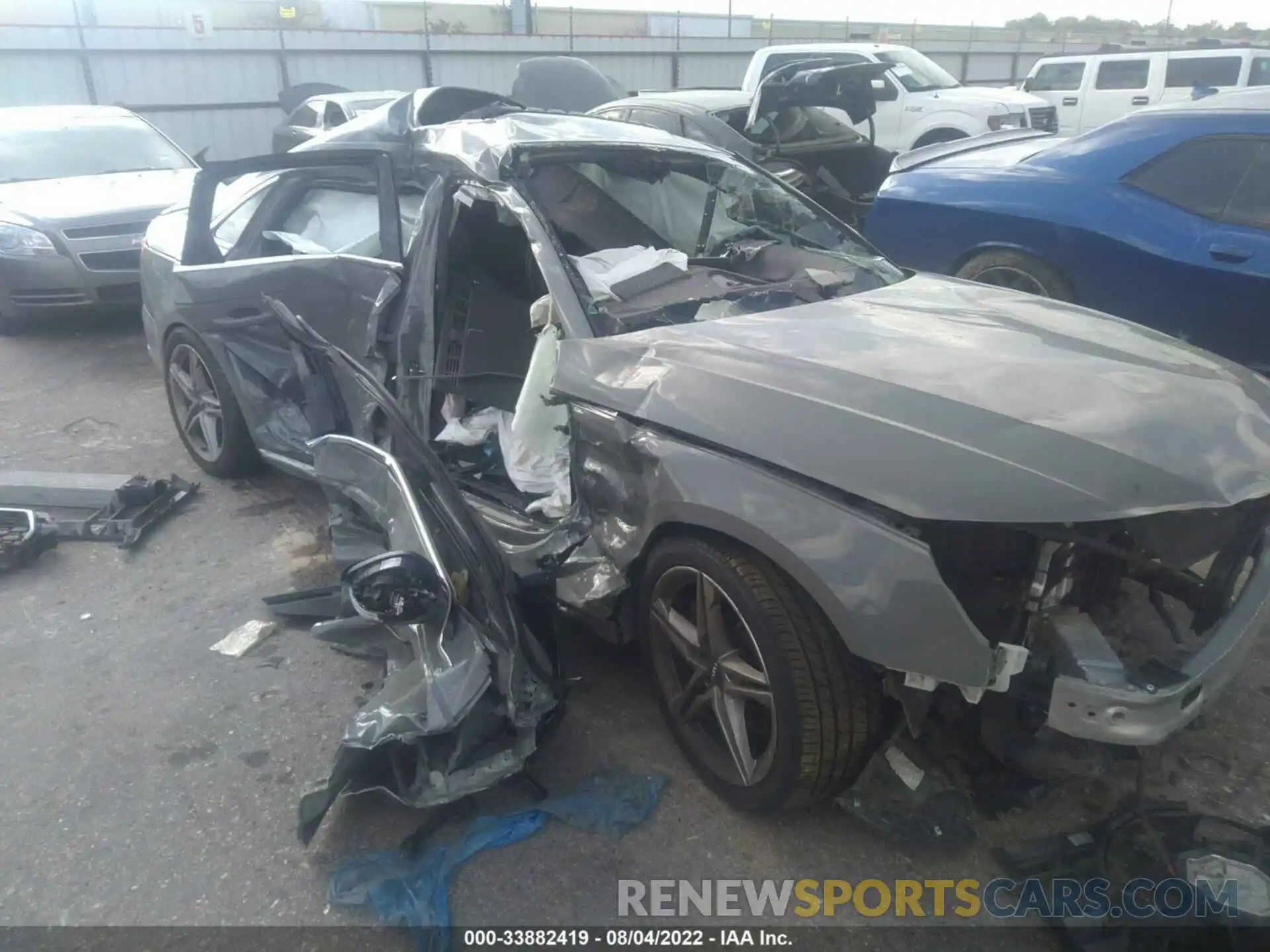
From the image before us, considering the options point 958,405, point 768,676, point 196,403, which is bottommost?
point 196,403

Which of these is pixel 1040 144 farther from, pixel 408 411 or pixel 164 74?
pixel 164 74

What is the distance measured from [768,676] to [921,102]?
400 inches

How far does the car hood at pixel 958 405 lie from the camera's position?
1950 mm

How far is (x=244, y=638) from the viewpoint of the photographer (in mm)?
3316

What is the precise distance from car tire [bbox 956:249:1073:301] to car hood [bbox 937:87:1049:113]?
6.53 m

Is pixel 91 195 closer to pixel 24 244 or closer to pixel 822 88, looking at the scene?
pixel 24 244

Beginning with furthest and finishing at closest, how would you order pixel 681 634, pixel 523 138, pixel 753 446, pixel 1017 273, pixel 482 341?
pixel 1017 273, pixel 482 341, pixel 523 138, pixel 681 634, pixel 753 446


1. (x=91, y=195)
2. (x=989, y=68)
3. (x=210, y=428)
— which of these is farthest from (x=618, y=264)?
(x=989, y=68)

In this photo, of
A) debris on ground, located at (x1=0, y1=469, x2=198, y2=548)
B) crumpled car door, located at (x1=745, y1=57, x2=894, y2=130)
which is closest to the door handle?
crumpled car door, located at (x1=745, y1=57, x2=894, y2=130)

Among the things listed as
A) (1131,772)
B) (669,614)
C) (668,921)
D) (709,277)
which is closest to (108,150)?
(709,277)

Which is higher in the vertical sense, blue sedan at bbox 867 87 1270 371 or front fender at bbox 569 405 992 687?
blue sedan at bbox 867 87 1270 371

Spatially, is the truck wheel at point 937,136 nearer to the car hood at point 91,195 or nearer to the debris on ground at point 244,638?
the car hood at point 91,195

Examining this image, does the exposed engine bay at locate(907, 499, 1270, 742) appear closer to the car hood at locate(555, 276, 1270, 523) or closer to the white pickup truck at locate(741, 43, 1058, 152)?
the car hood at locate(555, 276, 1270, 523)

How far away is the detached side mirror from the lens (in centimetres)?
227
